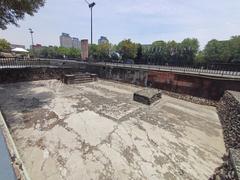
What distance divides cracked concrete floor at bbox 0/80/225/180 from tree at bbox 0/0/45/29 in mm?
4891

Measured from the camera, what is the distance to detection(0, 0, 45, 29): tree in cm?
744

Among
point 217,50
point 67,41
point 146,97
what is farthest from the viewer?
point 67,41

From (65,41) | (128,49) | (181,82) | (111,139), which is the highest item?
(65,41)

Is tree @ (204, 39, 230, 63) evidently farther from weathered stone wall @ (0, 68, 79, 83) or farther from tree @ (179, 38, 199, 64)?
weathered stone wall @ (0, 68, 79, 83)

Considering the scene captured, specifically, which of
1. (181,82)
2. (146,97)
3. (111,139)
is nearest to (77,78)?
(146,97)

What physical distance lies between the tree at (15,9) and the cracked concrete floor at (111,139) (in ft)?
16.0

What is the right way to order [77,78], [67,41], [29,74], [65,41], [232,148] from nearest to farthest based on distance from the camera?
[232,148] → [29,74] → [77,78] → [65,41] → [67,41]

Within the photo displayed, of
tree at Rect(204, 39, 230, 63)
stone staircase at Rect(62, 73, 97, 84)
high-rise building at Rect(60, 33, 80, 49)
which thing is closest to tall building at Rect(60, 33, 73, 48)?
high-rise building at Rect(60, 33, 80, 49)

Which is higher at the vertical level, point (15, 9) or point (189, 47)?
point (189, 47)

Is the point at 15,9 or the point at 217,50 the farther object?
the point at 217,50

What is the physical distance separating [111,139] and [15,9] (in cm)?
895

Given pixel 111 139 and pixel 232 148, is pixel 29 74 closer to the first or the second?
pixel 111 139

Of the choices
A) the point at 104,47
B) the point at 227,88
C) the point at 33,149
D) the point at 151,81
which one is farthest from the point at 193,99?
the point at 104,47

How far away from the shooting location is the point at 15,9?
25.9 ft
